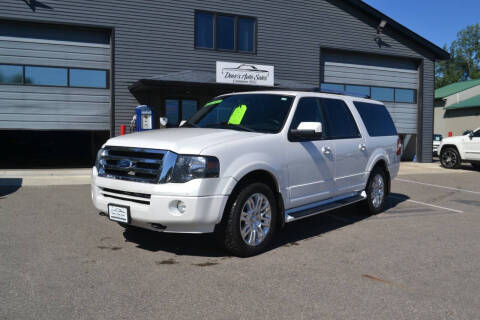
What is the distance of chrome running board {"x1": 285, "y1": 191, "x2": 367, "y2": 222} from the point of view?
17.2 feet

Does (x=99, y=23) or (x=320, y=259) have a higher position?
(x=99, y=23)

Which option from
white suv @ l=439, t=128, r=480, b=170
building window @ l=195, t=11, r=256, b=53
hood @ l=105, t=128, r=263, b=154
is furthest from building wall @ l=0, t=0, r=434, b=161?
hood @ l=105, t=128, r=263, b=154

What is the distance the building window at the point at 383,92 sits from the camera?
19172 millimetres

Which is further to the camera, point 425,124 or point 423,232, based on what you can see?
point 425,124

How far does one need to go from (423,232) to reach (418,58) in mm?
16530

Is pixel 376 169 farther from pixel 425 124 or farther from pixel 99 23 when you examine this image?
pixel 425 124

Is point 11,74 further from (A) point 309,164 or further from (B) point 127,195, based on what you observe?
(A) point 309,164

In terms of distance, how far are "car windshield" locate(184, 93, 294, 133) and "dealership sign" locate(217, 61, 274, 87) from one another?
9508mm

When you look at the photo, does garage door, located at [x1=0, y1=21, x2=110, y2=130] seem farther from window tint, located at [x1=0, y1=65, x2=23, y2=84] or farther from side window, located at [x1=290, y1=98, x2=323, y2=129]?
side window, located at [x1=290, y1=98, x2=323, y2=129]

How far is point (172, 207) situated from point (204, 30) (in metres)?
13.4

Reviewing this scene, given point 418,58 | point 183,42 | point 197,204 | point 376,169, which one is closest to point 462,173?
point 418,58

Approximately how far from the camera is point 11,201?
8.07m

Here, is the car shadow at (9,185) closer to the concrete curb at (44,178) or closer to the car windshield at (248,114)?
the concrete curb at (44,178)

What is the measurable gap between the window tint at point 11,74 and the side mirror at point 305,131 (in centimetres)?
1228
